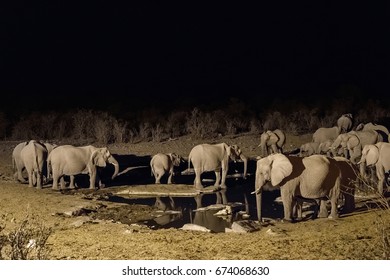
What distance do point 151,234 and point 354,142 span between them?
659 cm

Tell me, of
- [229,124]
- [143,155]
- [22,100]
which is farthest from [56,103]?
[143,155]

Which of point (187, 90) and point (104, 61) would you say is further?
point (187, 90)

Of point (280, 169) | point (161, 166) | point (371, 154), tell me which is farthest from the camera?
point (161, 166)

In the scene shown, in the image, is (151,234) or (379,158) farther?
(379,158)

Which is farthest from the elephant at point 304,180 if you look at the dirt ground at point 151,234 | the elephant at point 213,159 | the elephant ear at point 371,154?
the elephant at point 213,159

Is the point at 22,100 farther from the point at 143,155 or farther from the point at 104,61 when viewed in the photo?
the point at 143,155

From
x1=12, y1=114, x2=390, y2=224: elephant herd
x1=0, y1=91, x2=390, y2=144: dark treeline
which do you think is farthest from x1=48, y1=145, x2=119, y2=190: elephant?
x1=0, y1=91, x2=390, y2=144: dark treeline

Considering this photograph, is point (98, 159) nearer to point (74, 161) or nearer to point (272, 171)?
point (74, 161)

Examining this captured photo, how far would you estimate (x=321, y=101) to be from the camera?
25.5m

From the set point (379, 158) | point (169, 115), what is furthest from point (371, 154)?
point (169, 115)

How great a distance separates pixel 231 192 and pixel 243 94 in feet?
69.6

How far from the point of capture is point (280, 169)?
7.40 m

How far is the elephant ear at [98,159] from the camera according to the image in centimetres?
1038

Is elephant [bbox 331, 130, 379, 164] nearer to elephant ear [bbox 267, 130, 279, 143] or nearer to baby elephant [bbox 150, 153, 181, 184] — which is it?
elephant ear [bbox 267, 130, 279, 143]
